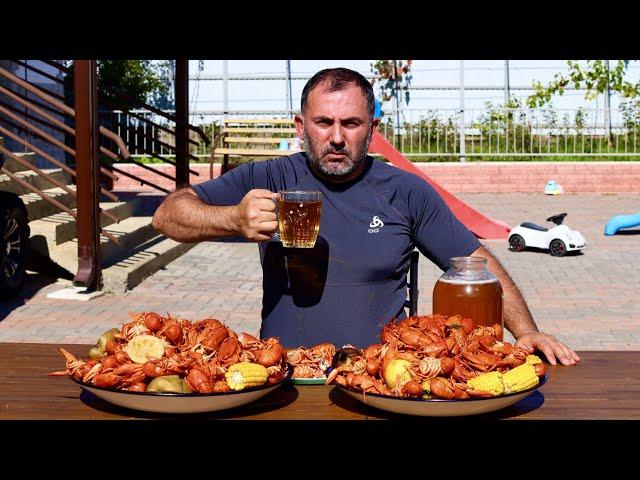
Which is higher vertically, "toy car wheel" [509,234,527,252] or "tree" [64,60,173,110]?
"tree" [64,60,173,110]

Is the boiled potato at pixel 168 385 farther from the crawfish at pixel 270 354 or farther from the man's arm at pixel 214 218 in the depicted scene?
the man's arm at pixel 214 218

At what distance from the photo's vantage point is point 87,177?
9406 mm

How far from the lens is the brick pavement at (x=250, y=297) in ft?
26.3

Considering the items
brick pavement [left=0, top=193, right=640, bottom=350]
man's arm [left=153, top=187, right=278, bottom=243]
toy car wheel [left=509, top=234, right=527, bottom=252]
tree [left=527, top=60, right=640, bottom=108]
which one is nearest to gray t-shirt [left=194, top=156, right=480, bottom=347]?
man's arm [left=153, top=187, right=278, bottom=243]

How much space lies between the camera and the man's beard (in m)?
3.61

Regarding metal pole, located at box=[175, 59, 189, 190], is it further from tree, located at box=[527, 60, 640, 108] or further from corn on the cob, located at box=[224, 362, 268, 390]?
tree, located at box=[527, 60, 640, 108]

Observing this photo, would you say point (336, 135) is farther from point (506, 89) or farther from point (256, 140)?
point (506, 89)

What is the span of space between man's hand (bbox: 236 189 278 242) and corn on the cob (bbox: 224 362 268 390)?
51 centimetres

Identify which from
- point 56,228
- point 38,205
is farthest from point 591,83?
point 56,228

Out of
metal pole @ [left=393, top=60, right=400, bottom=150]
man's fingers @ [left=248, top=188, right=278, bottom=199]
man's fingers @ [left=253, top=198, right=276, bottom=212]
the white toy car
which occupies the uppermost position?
metal pole @ [left=393, top=60, right=400, bottom=150]
